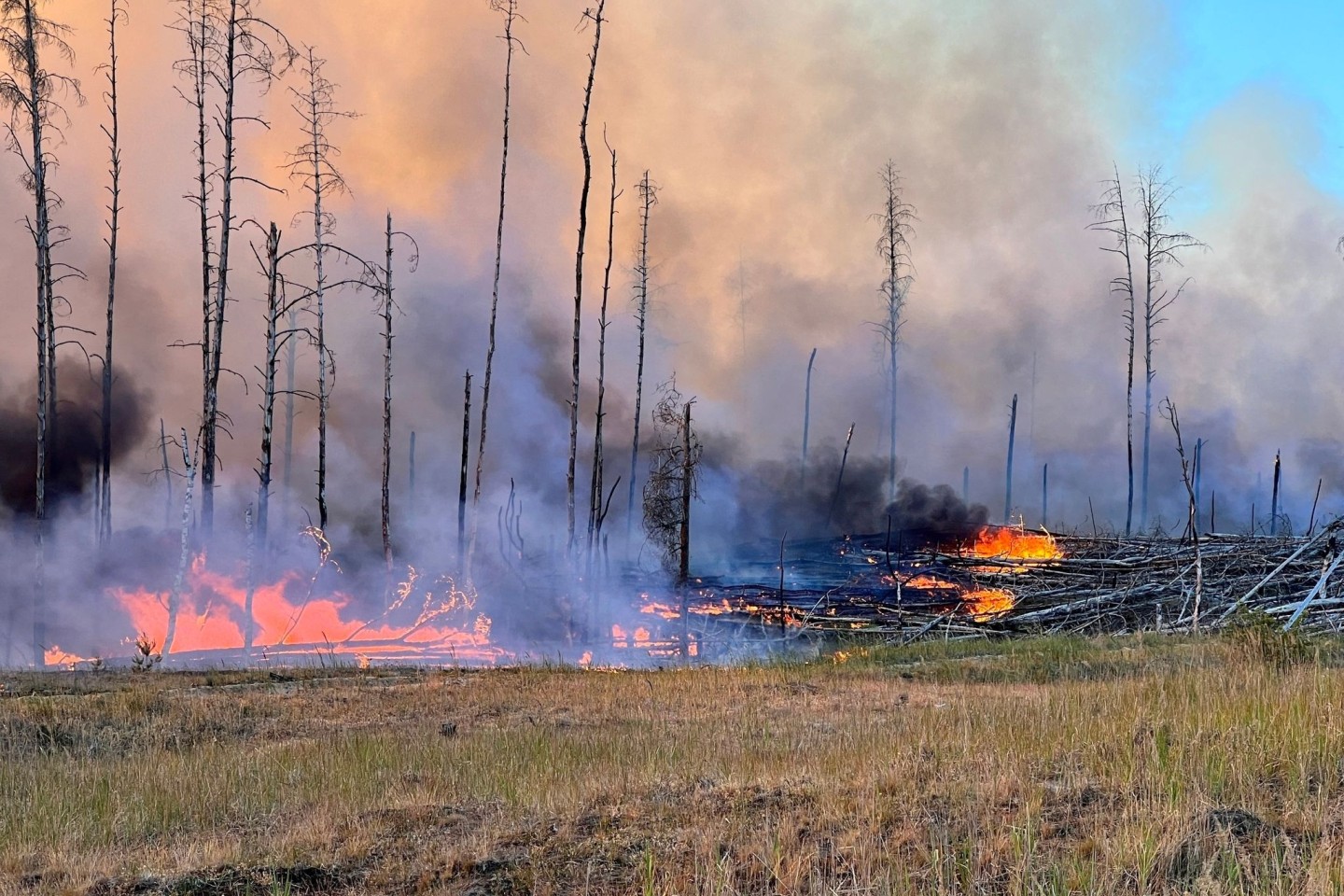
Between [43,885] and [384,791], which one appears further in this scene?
[384,791]

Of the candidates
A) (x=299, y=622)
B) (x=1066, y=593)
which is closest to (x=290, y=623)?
(x=299, y=622)

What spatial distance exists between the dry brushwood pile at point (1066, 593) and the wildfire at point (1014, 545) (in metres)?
0.15

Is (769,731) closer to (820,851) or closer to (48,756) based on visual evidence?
(820,851)

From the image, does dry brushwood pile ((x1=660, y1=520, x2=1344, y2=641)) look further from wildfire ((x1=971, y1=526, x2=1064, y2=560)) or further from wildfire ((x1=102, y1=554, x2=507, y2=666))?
wildfire ((x1=102, y1=554, x2=507, y2=666))

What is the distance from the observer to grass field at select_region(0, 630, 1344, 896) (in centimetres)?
518

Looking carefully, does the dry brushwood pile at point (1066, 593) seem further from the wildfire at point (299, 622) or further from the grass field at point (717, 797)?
the grass field at point (717, 797)

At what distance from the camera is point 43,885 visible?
5.61 meters

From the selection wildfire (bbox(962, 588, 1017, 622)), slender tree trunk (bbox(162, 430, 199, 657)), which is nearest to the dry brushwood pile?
wildfire (bbox(962, 588, 1017, 622))

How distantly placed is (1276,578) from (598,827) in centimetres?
2006

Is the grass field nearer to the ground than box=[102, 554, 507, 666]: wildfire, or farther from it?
farther from it

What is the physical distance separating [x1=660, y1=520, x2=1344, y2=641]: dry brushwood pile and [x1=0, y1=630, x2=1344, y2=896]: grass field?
26.7 feet

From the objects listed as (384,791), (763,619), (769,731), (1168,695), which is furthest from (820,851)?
(763,619)

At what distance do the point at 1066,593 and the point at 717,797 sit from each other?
19473mm

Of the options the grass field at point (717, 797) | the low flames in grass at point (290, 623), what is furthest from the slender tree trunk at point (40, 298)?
the grass field at point (717, 797)
